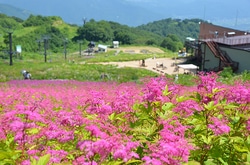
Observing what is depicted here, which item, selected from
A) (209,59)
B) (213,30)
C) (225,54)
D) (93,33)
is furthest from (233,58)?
(93,33)

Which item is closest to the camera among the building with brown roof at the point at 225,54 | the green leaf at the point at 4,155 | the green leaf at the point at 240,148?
the green leaf at the point at 4,155

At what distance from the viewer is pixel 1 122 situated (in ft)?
14.2

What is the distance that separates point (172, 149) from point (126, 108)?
206 cm

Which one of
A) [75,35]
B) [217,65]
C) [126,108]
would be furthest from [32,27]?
[126,108]

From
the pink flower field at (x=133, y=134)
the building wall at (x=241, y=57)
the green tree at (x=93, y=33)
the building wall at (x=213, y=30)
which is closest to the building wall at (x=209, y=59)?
the building wall at (x=241, y=57)

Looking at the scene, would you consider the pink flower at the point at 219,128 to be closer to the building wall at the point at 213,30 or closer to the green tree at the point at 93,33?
the building wall at the point at 213,30

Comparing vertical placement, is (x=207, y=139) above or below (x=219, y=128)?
below

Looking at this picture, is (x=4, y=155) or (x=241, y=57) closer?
(x=4, y=155)

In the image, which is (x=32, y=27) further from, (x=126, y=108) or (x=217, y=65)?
(x=126, y=108)

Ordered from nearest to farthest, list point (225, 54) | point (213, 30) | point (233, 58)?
point (233, 58) < point (225, 54) < point (213, 30)

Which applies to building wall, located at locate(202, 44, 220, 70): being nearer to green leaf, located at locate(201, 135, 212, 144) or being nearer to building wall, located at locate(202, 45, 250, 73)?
building wall, located at locate(202, 45, 250, 73)

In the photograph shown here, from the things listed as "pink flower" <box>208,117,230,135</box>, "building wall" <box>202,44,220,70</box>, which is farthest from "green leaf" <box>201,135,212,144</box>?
"building wall" <box>202,44,220,70</box>

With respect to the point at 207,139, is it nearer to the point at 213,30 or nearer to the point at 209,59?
the point at 209,59

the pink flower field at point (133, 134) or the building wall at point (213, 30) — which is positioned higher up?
the building wall at point (213, 30)
